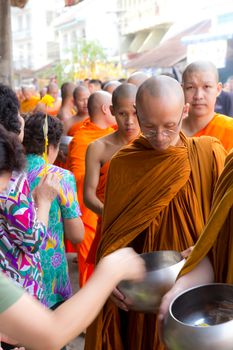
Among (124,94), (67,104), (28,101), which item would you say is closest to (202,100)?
(124,94)

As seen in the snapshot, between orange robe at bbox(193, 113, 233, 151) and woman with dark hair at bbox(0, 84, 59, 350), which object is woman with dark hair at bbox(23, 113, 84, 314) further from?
orange robe at bbox(193, 113, 233, 151)

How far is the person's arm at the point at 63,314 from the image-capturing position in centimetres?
160

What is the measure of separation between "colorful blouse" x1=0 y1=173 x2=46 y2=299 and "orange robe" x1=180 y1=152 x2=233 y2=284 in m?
0.65

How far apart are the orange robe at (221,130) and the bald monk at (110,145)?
1.43ft

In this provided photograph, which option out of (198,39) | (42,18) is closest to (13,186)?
(198,39)

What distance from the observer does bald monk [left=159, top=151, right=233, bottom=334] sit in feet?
6.64

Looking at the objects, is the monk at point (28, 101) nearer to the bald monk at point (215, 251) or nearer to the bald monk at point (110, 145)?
the bald monk at point (110, 145)

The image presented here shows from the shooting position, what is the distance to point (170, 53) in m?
21.6

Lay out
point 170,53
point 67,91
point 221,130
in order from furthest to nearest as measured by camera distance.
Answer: point 170,53
point 67,91
point 221,130

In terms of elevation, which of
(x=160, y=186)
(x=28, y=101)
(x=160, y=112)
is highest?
(x=160, y=112)

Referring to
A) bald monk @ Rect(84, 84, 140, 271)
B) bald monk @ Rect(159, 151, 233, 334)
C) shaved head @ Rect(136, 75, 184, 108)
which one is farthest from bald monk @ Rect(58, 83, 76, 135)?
bald monk @ Rect(159, 151, 233, 334)

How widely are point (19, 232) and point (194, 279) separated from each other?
72 centimetres

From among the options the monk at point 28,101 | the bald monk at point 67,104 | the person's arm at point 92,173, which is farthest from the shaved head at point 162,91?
the monk at point 28,101

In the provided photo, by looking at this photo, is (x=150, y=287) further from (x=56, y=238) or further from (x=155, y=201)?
(x=56, y=238)
